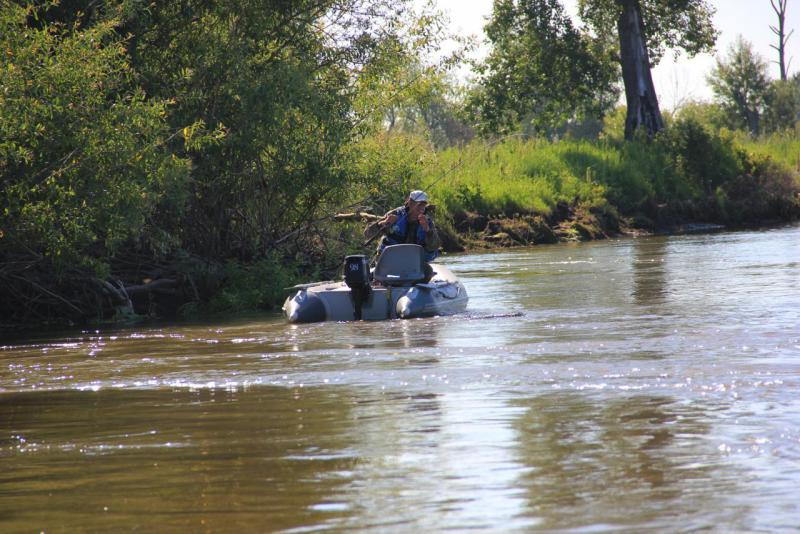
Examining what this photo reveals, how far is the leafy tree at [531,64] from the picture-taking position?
38594mm

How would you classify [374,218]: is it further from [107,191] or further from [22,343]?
→ [22,343]

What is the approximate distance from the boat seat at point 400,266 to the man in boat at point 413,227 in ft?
0.82

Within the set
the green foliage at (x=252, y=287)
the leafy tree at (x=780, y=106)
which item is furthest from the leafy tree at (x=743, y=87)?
the green foliage at (x=252, y=287)

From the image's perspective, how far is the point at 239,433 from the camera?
7.61 metres

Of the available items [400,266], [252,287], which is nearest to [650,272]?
[252,287]

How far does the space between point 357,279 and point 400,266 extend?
671 millimetres

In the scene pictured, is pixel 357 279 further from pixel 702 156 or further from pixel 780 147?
pixel 780 147

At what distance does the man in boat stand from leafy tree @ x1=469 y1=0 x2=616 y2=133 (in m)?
24.3

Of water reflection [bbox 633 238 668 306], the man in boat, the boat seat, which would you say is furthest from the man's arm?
water reflection [bbox 633 238 668 306]

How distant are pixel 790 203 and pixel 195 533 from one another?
3264 centimetres

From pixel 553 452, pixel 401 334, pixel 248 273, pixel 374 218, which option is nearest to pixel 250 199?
pixel 248 273

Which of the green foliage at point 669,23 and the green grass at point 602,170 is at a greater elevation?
the green foliage at point 669,23

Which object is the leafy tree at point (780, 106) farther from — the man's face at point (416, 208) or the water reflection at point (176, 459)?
the water reflection at point (176, 459)

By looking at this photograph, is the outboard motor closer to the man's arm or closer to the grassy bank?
the man's arm
